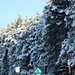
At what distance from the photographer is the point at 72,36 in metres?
26.8

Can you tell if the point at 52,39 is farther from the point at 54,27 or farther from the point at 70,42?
the point at 70,42

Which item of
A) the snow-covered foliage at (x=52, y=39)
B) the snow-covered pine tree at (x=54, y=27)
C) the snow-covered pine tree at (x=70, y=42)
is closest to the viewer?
the snow-covered pine tree at (x=70, y=42)

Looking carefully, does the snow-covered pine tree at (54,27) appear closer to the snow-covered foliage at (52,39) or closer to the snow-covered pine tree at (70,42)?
the snow-covered foliage at (52,39)

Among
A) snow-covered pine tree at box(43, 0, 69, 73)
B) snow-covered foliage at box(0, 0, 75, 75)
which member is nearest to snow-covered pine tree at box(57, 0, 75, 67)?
snow-covered foliage at box(0, 0, 75, 75)

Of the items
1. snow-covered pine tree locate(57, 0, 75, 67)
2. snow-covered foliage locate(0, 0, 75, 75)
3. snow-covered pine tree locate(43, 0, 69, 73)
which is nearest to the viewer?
snow-covered pine tree locate(57, 0, 75, 67)

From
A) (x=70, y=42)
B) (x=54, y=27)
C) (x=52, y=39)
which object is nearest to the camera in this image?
(x=70, y=42)

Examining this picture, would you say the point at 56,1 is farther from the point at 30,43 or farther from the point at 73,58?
the point at 30,43

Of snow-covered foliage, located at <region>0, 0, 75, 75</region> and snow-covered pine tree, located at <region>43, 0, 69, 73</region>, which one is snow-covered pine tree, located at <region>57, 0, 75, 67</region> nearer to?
snow-covered foliage, located at <region>0, 0, 75, 75</region>

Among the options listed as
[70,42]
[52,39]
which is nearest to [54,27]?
[52,39]

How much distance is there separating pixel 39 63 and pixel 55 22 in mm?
7014

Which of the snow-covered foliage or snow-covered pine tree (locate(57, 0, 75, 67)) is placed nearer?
snow-covered pine tree (locate(57, 0, 75, 67))

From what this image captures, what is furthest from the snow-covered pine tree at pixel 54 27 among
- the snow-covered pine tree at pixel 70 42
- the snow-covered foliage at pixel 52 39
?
the snow-covered pine tree at pixel 70 42

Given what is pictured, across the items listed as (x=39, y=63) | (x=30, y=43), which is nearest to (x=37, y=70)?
(x=39, y=63)

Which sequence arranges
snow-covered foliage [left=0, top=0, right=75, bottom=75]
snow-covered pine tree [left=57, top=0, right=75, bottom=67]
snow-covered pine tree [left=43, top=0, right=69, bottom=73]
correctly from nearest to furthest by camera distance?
snow-covered pine tree [left=57, top=0, right=75, bottom=67] < snow-covered foliage [left=0, top=0, right=75, bottom=75] < snow-covered pine tree [left=43, top=0, right=69, bottom=73]
